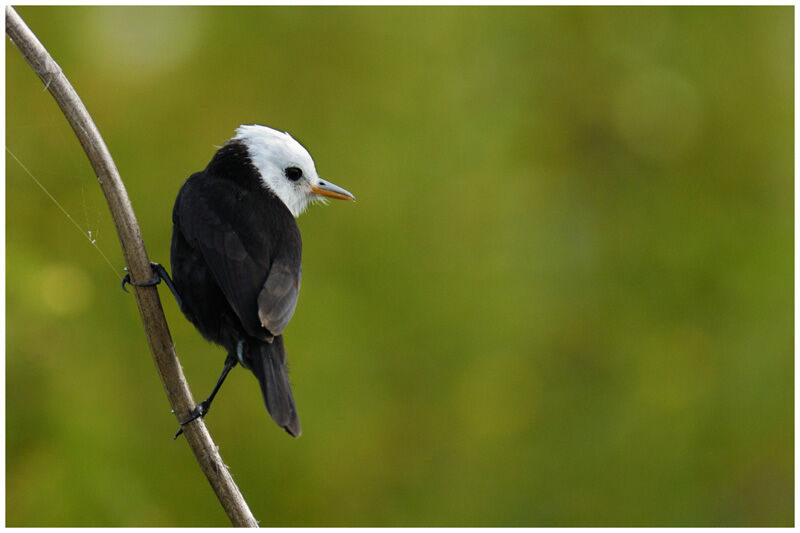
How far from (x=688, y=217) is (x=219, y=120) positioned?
3096mm

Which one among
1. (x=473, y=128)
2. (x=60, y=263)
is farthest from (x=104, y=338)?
(x=473, y=128)

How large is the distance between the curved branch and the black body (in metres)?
0.41

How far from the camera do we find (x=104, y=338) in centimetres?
504

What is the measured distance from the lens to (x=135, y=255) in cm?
259

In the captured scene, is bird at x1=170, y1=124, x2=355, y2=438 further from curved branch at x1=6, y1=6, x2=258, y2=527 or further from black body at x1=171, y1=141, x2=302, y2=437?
curved branch at x1=6, y1=6, x2=258, y2=527

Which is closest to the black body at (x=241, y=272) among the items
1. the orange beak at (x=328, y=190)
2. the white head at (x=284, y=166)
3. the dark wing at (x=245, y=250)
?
the dark wing at (x=245, y=250)

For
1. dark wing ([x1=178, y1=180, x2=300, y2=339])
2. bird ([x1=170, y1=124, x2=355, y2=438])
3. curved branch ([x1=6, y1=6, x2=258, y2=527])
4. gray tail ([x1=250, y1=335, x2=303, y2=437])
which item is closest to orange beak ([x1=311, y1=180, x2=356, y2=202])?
bird ([x1=170, y1=124, x2=355, y2=438])

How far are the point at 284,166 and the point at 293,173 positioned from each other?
0.05 metres

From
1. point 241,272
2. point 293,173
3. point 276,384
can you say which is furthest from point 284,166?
point 276,384

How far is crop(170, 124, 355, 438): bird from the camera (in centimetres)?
302

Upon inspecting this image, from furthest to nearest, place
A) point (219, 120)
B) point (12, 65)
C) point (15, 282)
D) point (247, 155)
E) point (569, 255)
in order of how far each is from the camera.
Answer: point (569, 255)
point (219, 120)
point (12, 65)
point (15, 282)
point (247, 155)

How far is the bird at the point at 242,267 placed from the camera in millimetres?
3016

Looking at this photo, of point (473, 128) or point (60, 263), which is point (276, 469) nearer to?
point (60, 263)

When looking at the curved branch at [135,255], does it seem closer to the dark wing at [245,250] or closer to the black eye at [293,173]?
the dark wing at [245,250]
